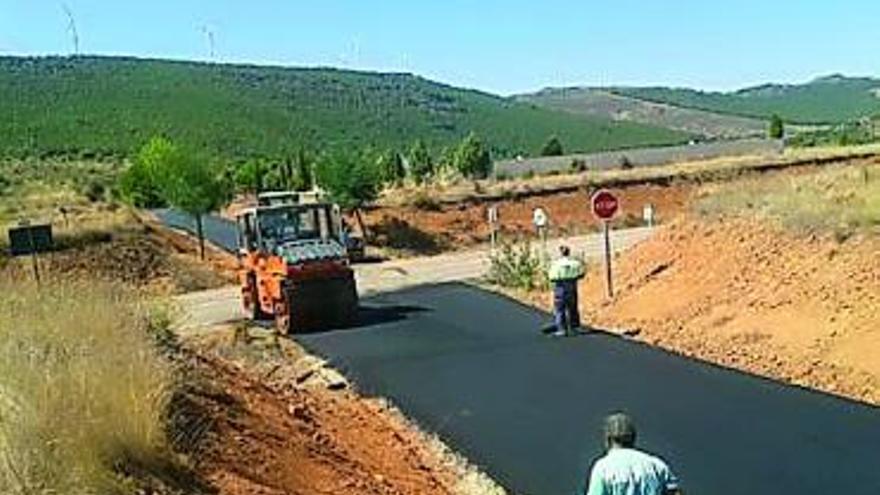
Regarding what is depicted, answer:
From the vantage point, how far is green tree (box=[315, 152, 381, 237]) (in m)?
51.6

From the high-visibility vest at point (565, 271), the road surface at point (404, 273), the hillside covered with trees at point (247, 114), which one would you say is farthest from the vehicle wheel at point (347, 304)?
the hillside covered with trees at point (247, 114)

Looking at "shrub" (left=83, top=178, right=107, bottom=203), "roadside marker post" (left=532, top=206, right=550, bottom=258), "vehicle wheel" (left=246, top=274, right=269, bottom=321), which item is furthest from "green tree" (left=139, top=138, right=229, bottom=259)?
"vehicle wheel" (left=246, top=274, right=269, bottom=321)

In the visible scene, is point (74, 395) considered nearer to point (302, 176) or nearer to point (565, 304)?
point (565, 304)

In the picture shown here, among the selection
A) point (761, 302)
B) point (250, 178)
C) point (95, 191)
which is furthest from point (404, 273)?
point (95, 191)

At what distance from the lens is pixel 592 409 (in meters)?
15.1

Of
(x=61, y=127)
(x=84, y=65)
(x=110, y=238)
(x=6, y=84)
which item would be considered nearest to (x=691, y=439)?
(x=110, y=238)

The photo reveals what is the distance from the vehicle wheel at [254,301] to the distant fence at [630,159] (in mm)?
47075

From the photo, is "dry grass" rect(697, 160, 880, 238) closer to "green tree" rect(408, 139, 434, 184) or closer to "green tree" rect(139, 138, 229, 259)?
"green tree" rect(139, 138, 229, 259)

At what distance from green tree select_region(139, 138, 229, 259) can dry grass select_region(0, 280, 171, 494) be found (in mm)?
34258

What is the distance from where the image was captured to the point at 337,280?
84.1 feet

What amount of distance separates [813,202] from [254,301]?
11162 mm

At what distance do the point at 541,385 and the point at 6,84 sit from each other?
12210 cm

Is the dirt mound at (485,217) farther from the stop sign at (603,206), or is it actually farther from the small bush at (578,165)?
the stop sign at (603,206)

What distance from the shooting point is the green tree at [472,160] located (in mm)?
78125
